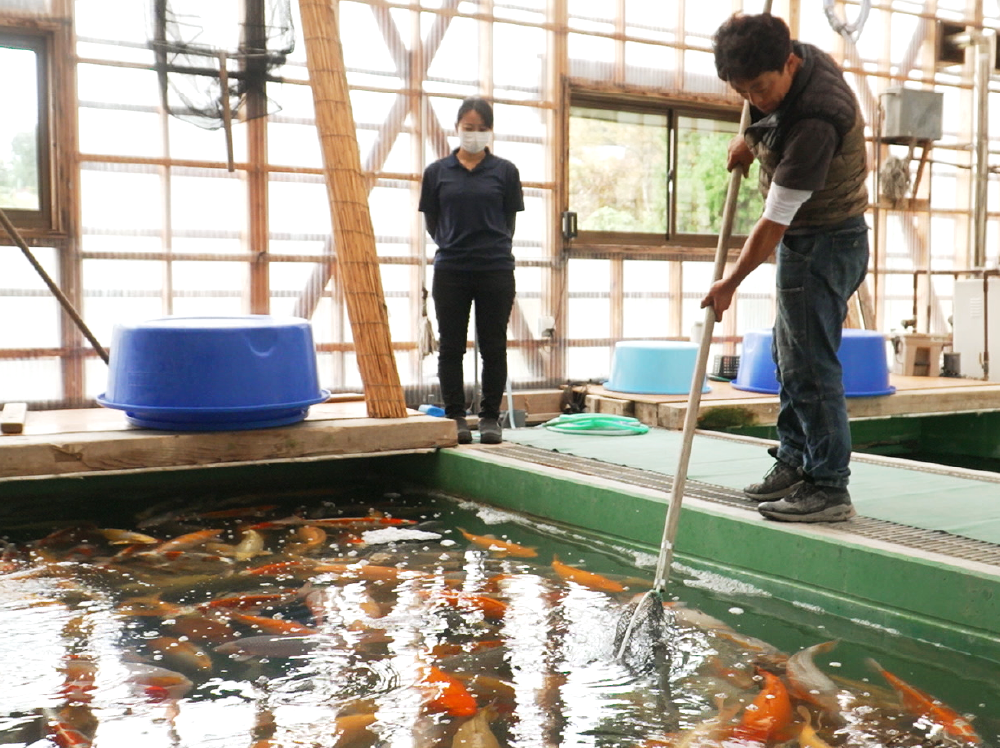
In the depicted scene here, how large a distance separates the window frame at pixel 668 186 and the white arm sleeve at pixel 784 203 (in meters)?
5.22

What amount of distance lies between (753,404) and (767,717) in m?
3.82

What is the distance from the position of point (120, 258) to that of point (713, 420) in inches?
152

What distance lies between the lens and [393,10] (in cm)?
696

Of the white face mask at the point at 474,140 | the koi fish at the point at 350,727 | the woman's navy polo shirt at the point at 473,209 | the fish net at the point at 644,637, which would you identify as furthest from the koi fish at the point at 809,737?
the white face mask at the point at 474,140

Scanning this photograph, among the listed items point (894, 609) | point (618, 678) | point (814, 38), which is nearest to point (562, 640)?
point (618, 678)

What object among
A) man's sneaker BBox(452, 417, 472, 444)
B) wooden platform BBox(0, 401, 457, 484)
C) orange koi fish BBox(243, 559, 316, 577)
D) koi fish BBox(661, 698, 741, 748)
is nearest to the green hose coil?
man's sneaker BBox(452, 417, 472, 444)

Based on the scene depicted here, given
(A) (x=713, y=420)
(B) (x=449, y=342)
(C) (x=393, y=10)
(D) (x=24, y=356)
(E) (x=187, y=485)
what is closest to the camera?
(E) (x=187, y=485)

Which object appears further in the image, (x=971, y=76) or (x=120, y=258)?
(x=971, y=76)

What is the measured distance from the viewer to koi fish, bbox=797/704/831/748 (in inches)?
72.4

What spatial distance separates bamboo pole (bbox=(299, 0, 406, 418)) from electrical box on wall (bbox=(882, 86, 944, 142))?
21.0 feet

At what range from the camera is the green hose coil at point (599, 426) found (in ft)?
15.8

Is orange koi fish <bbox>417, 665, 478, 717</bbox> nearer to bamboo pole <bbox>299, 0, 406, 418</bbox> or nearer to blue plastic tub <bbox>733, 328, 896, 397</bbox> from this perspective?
bamboo pole <bbox>299, 0, 406, 418</bbox>

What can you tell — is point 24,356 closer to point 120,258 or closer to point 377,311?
point 120,258

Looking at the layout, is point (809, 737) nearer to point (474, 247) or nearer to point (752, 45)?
point (752, 45)
